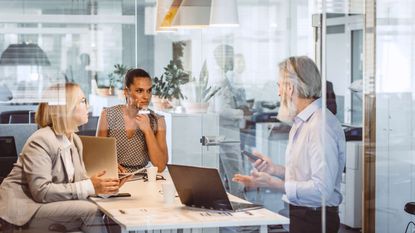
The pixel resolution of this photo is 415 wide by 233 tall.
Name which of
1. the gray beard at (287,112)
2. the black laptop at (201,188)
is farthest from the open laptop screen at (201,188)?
the gray beard at (287,112)

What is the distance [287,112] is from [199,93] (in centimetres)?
57

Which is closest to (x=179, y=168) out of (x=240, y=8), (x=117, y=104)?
(x=117, y=104)

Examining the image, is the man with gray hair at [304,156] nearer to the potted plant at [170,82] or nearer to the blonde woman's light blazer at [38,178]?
the potted plant at [170,82]

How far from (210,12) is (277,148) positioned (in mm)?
908

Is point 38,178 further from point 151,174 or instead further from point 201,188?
point 201,188

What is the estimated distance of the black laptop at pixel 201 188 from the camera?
175 inches

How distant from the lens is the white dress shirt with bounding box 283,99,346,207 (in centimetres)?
536

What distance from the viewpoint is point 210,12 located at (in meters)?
5.17

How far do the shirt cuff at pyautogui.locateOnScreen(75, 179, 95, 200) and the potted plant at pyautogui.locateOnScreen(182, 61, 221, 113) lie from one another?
690 mm

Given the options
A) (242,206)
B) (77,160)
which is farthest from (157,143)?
(242,206)

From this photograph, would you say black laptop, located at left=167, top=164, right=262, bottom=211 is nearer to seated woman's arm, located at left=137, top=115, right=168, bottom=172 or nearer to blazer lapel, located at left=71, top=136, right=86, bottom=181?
seated woman's arm, located at left=137, top=115, right=168, bottom=172

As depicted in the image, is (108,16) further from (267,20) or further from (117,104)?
(267,20)

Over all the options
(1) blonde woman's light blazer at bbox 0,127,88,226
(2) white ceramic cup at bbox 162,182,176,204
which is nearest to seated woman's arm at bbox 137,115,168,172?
(2) white ceramic cup at bbox 162,182,176,204

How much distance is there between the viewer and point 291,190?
5.37 m
